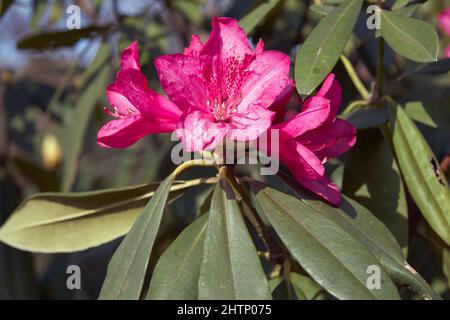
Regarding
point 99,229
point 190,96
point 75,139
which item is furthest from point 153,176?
point 190,96

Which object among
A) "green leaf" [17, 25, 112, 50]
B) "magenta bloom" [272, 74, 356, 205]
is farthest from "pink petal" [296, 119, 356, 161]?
"green leaf" [17, 25, 112, 50]

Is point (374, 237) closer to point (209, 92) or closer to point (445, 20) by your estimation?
point (209, 92)

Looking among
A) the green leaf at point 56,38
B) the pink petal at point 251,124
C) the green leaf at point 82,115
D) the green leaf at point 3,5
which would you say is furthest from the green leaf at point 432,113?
the green leaf at point 3,5

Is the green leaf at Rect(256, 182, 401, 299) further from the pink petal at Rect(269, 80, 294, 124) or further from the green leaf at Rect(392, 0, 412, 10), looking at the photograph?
the green leaf at Rect(392, 0, 412, 10)

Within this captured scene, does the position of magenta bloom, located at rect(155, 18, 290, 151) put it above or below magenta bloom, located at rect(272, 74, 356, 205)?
above

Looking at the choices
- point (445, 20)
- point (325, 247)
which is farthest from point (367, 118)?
point (445, 20)

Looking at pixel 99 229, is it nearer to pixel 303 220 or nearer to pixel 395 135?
pixel 303 220

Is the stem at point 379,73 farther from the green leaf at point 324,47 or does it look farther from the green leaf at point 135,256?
the green leaf at point 135,256
